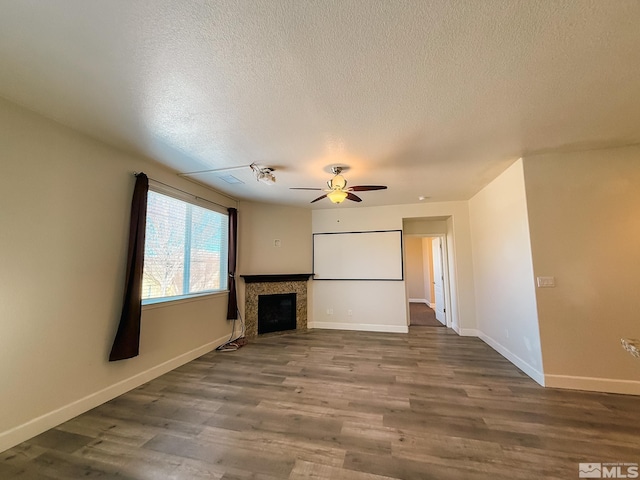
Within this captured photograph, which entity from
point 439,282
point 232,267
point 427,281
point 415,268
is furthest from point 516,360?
point 415,268

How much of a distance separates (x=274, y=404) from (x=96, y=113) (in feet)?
10.0

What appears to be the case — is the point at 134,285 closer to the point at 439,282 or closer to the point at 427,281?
the point at 439,282

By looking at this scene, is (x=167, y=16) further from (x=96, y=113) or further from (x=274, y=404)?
(x=274, y=404)

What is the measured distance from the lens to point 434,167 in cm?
326

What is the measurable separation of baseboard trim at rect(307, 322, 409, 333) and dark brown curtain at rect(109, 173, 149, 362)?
3366 mm

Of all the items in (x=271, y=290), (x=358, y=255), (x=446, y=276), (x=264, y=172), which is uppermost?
(x=264, y=172)

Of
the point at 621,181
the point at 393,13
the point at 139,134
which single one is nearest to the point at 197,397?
the point at 139,134

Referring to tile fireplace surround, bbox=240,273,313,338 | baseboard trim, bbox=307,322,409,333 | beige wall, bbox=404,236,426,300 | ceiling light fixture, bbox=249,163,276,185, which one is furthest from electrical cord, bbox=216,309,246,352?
beige wall, bbox=404,236,426,300

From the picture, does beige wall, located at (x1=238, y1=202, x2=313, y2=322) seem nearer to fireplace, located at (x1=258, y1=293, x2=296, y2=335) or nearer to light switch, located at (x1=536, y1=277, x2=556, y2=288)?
fireplace, located at (x1=258, y1=293, x2=296, y2=335)

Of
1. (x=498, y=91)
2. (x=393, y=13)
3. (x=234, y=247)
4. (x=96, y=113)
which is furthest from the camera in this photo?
(x=234, y=247)

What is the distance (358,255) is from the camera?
17.6 ft

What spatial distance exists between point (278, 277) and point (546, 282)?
413 centimetres

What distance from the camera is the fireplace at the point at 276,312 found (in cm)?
502

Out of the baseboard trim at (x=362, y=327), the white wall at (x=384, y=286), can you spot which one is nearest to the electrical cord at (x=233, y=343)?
the baseboard trim at (x=362, y=327)
